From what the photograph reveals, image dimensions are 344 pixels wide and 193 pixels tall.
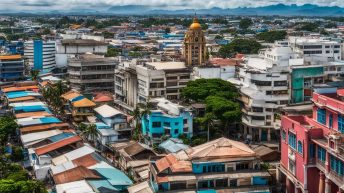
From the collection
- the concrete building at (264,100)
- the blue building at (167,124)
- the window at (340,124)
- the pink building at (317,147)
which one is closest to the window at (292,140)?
the pink building at (317,147)

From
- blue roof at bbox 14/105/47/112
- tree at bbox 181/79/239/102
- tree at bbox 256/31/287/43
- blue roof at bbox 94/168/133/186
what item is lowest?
blue roof at bbox 94/168/133/186

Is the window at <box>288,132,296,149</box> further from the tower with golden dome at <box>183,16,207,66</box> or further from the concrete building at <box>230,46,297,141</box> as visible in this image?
the tower with golden dome at <box>183,16,207,66</box>

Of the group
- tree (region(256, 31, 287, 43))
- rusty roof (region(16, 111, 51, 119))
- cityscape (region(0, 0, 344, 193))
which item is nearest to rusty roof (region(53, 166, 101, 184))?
cityscape (region(0, 0, 344, 193))

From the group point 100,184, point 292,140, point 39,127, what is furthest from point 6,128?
point 292,140

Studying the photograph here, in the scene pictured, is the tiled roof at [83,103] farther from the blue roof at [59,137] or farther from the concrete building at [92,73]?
the concrete building at [92,73]

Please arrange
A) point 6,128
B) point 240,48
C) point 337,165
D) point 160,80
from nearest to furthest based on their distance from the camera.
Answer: point 337,165
point 6,128
point 160,80
point 240,48

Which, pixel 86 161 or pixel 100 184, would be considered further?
pixel 86 161

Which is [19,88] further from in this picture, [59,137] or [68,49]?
[59,137]
